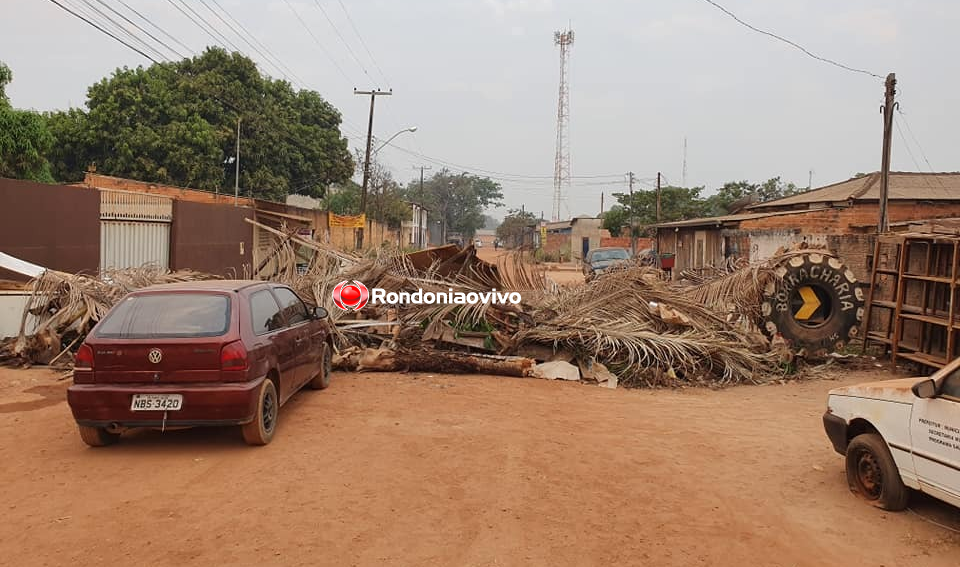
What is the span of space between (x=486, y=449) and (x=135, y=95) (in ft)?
105

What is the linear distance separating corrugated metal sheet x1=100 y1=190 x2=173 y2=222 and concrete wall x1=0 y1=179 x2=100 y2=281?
2.31 ft

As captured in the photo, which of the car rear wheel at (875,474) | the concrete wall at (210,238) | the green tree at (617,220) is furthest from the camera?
the green tree at (617,220)

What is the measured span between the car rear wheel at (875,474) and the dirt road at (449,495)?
11cm

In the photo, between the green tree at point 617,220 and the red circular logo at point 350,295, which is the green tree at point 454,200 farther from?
the red circular logo at point 350,295

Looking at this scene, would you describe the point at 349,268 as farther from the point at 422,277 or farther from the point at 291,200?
the point at 291,200

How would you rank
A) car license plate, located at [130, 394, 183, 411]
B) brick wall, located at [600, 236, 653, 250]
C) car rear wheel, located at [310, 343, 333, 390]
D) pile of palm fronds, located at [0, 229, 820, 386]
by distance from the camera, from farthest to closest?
1. brick wall, located at [600, 236, 653, 250]
2. pile of palm fronds, located at [0, 229, 820, 386]
3. car rear wheel, located at [310, 343, 333, 390]
4. car license plate, located at [130, 394, 183, 411]

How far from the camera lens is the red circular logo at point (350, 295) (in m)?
11.7

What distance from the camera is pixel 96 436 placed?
19.8 ft

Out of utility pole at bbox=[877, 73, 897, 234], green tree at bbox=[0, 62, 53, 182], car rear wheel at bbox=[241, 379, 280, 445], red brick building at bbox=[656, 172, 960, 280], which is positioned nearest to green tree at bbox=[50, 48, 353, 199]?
green tree at bbox=[0, 62, 53, 182]

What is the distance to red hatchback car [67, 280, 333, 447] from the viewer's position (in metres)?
5.79

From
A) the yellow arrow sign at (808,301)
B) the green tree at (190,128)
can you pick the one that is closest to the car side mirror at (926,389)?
the yellow arrow sign at (808,301)

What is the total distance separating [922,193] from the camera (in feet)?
74.6

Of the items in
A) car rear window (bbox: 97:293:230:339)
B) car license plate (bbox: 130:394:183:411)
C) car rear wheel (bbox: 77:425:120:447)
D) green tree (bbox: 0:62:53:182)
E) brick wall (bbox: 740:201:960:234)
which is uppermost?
green tree (bbox: 0:62:53:182)

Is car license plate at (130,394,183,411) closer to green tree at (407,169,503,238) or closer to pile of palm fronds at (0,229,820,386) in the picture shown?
pile of palm fronds at (0,229,820,386)
